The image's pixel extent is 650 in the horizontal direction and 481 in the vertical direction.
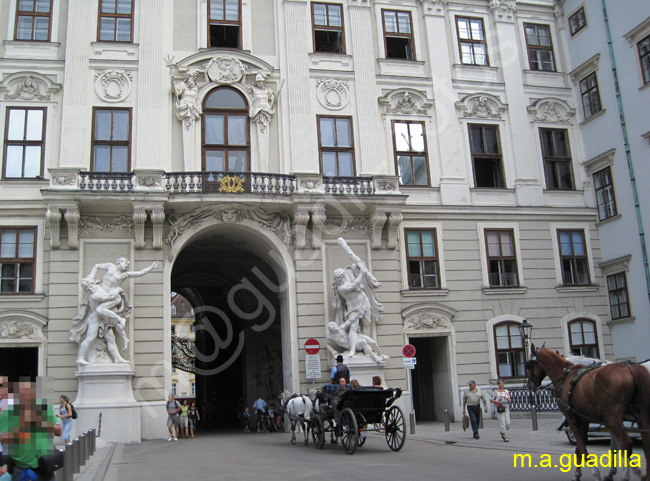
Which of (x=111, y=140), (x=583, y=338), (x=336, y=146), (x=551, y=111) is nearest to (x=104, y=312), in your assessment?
(x=111, y=140)

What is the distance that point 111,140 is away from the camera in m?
25.0

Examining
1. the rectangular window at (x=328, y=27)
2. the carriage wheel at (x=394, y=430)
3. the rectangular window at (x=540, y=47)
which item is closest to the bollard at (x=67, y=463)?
the carriage wheel at (x=394, y=430)

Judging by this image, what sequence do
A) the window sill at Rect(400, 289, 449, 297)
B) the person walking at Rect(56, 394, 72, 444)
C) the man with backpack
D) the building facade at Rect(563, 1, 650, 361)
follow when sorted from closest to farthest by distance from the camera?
1. the person walking at Rect(56, 394, 72, 444)
2. the man with backpack
3. the window sill at Rect(400, 289, 449, 297)
4. the building facade at Rect(563, 1, 650, 361)

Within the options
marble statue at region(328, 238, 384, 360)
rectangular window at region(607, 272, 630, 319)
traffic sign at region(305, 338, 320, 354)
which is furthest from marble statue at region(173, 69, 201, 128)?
rectangular window at region(607, 272, 630, 319)

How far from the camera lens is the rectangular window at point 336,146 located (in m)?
26.7

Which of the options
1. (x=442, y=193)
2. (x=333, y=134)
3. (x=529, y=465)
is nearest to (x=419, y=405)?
(x=442, y=193)

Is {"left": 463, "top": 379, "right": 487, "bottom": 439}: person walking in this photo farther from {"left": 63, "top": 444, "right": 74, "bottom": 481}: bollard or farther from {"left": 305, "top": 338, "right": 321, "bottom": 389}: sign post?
{"left": 63, "top": 444, "right": 74, "bottom": 481}: bollard

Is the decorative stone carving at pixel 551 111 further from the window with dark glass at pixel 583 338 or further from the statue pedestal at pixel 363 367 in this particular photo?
the statue pedestal at pixel 363 367

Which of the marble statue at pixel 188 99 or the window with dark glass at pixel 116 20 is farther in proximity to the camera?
the window with dark glass at pixel 116 20

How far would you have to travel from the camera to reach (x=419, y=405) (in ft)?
95.2

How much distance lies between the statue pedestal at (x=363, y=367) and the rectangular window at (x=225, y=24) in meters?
13.1

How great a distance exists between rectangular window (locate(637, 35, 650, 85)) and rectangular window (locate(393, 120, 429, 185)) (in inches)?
346

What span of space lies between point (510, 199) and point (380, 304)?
25.6ft

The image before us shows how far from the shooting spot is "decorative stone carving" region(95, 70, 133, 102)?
2534cm
